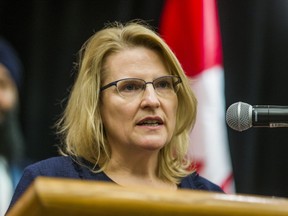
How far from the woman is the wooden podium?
0.85 meters

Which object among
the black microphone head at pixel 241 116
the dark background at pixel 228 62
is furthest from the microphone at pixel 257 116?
the dark background at pixel 228 62

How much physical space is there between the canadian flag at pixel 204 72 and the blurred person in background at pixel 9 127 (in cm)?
65

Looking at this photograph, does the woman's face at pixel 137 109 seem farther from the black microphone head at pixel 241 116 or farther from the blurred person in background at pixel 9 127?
the blurred person in background at pixel 9 127

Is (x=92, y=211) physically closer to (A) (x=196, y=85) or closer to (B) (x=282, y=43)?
(A) (x=196, y=85)

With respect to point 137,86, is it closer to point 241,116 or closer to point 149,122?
point 149,122

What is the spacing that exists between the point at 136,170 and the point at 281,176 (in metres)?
1.22

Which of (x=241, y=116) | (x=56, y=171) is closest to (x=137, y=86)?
(x=56, y=171)

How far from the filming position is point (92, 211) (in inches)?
35.0

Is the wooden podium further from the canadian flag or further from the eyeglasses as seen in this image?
the canadian flag

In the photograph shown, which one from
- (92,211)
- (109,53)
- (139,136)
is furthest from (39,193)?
(109,53)

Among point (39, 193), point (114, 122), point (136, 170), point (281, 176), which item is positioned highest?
point (39, 193)

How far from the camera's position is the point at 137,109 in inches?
70.7

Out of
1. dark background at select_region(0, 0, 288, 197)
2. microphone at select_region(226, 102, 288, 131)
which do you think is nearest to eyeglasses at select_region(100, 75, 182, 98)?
microphone at select_region(226, 102, 288, 131)

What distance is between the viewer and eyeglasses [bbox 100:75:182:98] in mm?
1820
